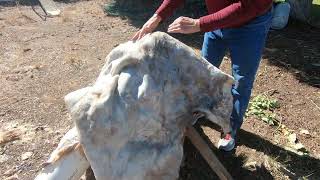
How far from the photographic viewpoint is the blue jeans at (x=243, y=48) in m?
3.29

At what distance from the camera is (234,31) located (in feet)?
10.9

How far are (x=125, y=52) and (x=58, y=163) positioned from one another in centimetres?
80

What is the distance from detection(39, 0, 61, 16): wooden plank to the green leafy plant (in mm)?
3534

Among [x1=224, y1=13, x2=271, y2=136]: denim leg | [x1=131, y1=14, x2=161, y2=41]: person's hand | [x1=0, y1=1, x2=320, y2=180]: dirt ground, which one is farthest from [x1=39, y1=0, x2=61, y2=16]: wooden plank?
[x1=224, y1=13, x2=271, y2=136]: denim leg

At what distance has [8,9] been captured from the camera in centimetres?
700

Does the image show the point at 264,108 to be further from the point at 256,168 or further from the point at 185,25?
the point at 185,25

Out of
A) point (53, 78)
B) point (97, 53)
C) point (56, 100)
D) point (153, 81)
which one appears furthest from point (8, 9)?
point (153, 81)

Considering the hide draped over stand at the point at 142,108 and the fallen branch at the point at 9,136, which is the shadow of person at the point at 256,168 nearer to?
the hide draped over stand at the point at 142,108

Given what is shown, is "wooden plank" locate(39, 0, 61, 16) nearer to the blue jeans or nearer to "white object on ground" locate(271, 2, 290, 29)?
"white object on ground" locate(271, 2, 290, 29)

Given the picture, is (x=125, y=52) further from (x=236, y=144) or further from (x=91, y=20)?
(x=91, y=20)

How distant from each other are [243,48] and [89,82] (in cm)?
200

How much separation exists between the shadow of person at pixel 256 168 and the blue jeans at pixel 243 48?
373 mm

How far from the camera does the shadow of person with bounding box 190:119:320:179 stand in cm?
363

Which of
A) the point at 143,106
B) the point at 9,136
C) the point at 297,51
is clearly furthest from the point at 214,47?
the point at 297,51
